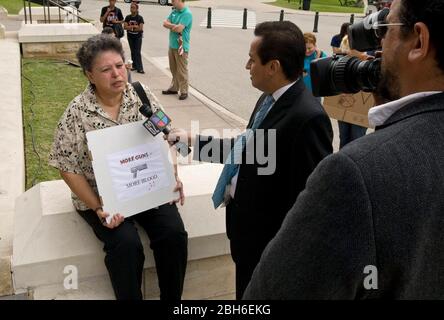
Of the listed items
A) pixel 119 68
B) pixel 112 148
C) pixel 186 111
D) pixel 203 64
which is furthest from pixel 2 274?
pixel 203 64

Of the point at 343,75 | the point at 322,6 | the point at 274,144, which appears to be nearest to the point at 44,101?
the point at 274,144

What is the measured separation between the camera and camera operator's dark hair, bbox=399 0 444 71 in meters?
1.00

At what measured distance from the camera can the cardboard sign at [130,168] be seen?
2.59 m

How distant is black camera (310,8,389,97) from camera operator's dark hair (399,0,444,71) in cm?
19

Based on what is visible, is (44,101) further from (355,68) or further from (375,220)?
(375,220)

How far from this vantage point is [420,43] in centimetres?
105

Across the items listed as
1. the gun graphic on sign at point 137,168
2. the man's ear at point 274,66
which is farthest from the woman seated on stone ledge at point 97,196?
the man's ear at point 274,66

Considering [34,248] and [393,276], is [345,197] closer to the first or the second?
[393,276]

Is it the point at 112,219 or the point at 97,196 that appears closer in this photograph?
the point at 112,219

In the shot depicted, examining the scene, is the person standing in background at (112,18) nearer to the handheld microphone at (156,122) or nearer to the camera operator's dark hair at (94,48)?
the camera operator's dark hair at (94,48)

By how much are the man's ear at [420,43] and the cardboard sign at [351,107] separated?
14.1 feet

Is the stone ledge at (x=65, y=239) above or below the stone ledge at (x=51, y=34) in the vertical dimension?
below

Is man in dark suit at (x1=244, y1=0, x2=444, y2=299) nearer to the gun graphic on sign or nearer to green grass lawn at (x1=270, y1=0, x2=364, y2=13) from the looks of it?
the gun graphic on sign

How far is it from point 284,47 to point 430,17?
135 centimetres
